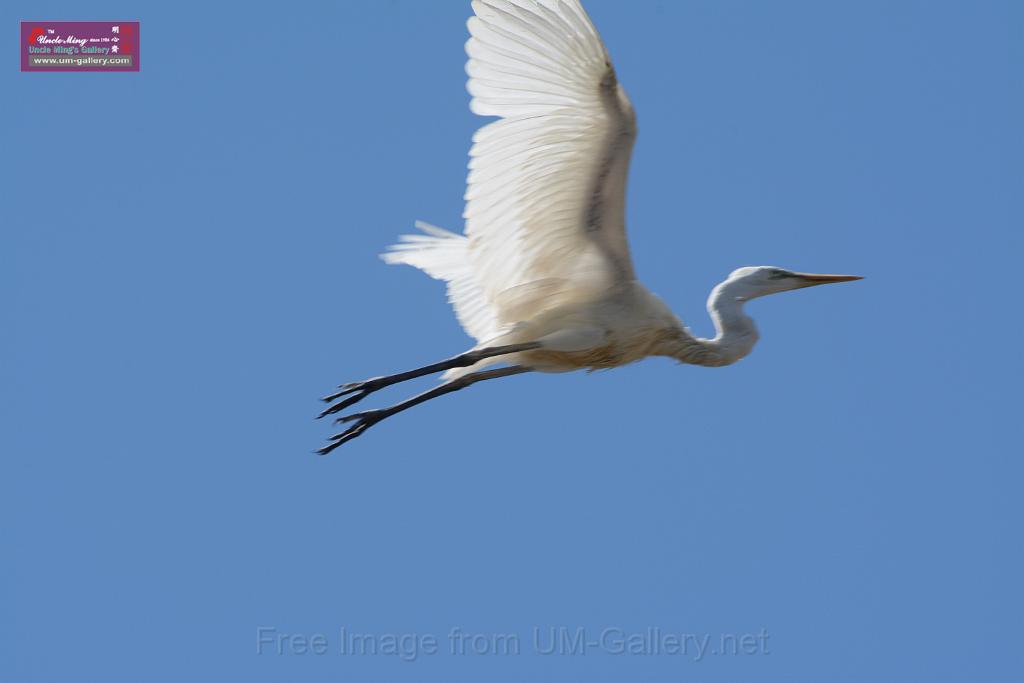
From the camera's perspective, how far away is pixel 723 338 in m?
11.6

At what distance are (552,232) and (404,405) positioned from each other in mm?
1687

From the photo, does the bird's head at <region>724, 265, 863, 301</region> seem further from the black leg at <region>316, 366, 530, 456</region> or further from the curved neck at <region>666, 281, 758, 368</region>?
the black leg at <region>316, 366, 530, 456</region>

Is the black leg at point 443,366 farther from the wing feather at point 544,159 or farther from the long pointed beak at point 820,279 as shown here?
the long pointed beak at point 820,279

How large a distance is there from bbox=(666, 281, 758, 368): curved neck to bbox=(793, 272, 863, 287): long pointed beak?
0.69m

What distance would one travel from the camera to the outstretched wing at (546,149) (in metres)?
9.45

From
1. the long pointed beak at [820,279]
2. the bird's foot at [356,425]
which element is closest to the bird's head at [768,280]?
the long pointed beak at [820,279]

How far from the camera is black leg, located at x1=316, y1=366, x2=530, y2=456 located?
11078 mm

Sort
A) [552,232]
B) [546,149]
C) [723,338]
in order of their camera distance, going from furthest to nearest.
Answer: [723,338] < [552,232] < [546,149]

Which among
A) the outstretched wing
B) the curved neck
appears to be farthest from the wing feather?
the curved neck

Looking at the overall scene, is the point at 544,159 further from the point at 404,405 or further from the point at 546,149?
the point at 404,405

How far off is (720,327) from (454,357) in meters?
2.09

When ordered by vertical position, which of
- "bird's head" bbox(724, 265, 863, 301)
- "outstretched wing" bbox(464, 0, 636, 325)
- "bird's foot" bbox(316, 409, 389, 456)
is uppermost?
"outstretched wing" bbox(464, 0, 636, 325)

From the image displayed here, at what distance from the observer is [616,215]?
10.2 meters

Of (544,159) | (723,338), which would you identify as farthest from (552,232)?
(723,338)
